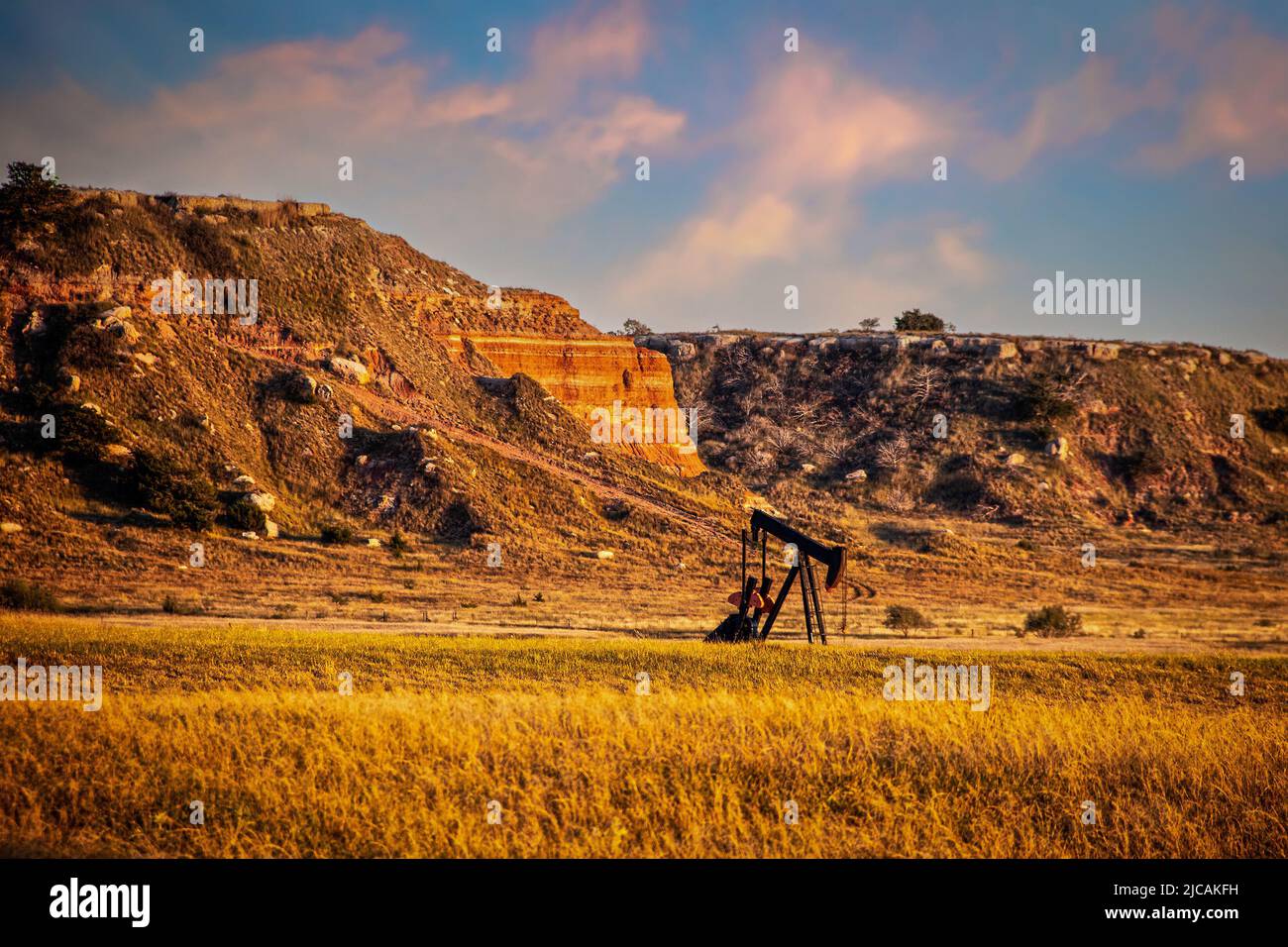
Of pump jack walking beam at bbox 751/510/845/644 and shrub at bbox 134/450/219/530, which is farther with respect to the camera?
shrub at bbox 134/450/219/530

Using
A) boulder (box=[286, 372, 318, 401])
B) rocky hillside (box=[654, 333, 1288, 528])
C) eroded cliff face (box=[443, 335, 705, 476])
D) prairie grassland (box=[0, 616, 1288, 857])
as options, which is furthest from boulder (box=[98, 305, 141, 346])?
rocky hillside (box=[654, 333, 1288, 528])

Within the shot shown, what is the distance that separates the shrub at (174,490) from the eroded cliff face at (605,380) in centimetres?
2188

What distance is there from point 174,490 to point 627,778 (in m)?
35.0

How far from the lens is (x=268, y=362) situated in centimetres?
4678

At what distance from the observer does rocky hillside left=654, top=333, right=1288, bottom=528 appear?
62.4 m

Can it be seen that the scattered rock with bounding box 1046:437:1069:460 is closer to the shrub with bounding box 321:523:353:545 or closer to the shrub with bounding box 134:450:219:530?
the shrub with bounding box 321:523:353:545

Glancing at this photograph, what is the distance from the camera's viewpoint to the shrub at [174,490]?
3606 cm

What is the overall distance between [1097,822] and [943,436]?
6210 centimetres

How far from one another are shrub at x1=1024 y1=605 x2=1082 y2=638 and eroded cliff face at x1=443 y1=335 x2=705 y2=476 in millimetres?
29961

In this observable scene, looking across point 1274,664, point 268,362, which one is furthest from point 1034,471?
point 268,362

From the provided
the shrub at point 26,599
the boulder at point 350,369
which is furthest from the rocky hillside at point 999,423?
the shrub at point 26,599

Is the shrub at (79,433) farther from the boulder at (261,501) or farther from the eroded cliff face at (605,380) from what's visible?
the eroded cliff face at (605,380)

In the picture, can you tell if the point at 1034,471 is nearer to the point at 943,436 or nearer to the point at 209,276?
the point at 943,436

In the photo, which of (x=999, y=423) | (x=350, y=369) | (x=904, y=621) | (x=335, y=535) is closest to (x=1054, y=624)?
(x=904, y=621)
